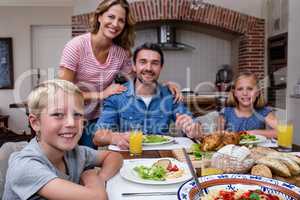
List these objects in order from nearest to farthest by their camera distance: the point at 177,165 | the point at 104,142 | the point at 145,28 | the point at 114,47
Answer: the point at 177,165 → the point at 104,142 → the point at 114,47 → the point at 145,28

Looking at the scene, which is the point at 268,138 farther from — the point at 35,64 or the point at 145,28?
the point at 35,64

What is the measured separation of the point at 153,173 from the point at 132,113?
915mm

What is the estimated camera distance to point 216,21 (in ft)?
16.8

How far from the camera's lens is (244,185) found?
0.98 meters

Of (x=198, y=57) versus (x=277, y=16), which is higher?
(x=277, y=16)

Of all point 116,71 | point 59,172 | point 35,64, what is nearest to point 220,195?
point 59,172

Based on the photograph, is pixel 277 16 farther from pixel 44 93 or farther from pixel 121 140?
pixel 44 93

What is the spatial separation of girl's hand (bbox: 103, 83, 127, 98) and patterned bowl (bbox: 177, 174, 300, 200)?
1081 mm

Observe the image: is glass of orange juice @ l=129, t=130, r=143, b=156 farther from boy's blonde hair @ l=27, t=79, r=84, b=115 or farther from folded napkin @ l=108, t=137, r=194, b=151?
boy's blonde hair @ l=27, t=79, r=84, b=115

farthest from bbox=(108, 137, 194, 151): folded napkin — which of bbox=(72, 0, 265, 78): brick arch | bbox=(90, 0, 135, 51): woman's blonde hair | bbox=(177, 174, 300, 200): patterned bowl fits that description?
bbox=(72, 0, 265, 78): brick arch

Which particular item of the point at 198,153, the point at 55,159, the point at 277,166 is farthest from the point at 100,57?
the point at 277,166

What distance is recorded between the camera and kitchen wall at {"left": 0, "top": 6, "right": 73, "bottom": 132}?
6266mm

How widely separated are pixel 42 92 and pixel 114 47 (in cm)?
104

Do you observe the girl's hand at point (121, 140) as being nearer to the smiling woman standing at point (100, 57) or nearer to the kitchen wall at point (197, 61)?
the smiling woman standing at point (100, 57)
